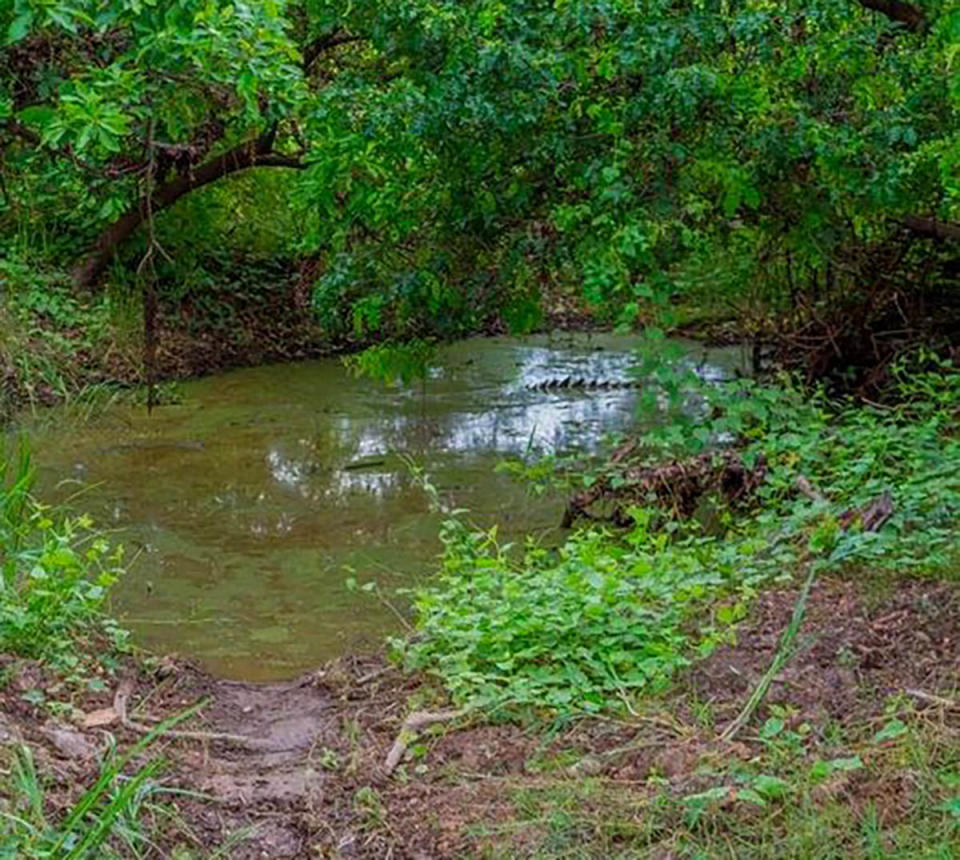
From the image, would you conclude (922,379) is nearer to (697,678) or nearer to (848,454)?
(848,454)

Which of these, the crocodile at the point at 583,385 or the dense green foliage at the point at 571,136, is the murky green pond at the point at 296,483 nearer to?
the crocodile at the point at 583,385

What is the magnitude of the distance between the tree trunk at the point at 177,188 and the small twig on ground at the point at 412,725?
7.01 meters

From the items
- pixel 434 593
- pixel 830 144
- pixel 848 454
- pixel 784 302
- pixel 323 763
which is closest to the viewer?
pixel 323 763

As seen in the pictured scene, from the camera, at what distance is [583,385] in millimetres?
10094

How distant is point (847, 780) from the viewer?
302cm

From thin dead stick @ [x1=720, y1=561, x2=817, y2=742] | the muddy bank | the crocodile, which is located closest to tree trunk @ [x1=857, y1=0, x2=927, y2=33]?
the muddy bank

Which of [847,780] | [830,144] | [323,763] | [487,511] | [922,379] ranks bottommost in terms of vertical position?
[487,511]

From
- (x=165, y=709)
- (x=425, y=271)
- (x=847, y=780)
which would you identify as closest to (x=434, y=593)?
(x=165, y=709)

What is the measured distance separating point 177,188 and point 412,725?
24.3 ft

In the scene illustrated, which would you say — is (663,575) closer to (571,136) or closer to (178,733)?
(178,733)

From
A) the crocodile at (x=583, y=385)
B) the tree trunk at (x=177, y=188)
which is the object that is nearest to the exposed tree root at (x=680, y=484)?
the crocodile at (x=583, y=385)

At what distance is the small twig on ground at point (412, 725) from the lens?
3561mm

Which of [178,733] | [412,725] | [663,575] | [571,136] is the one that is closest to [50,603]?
[178,733]

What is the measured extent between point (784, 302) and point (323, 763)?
223 inches
